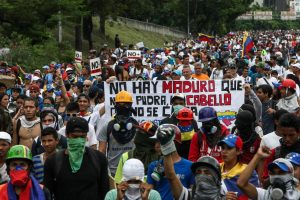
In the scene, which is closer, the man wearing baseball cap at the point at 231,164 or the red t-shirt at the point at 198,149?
the man wearing baseball cap at the point at 231,164

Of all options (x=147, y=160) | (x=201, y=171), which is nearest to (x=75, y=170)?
(x=147, y=160)

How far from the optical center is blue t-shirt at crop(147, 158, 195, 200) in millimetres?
6395

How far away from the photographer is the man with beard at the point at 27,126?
8.66 metres

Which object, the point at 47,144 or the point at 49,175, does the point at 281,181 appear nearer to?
the point at 49,175

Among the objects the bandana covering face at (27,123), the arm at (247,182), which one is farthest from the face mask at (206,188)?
the bandana covering face at (27,123)

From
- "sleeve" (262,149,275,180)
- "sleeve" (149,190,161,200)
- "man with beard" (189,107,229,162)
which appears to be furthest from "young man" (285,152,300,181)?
"man with beard" (189,107,229,162)

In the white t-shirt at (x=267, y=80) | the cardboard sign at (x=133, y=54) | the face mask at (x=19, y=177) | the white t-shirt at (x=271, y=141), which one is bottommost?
the face mask at (x=19, y=177)

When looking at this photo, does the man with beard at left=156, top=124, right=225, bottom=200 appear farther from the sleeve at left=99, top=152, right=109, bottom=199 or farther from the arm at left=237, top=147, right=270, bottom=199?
the sleeve at left=99, top=152, right=109, bottom=199

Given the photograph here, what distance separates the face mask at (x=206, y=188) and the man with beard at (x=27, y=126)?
3.37 metres

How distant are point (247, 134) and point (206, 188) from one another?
2.18 metres

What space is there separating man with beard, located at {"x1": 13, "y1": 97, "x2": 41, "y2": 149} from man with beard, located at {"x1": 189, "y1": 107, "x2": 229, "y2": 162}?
1916 mm

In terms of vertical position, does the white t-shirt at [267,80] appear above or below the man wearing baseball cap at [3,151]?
above

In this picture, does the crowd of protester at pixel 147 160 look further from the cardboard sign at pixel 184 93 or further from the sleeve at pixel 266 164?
the cardboard sign at pixel 184 93

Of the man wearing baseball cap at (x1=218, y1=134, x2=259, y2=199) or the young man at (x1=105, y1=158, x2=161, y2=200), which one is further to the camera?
the man wearing baseball cap at (x1=218, y1=134, x2=259, y2=199)
